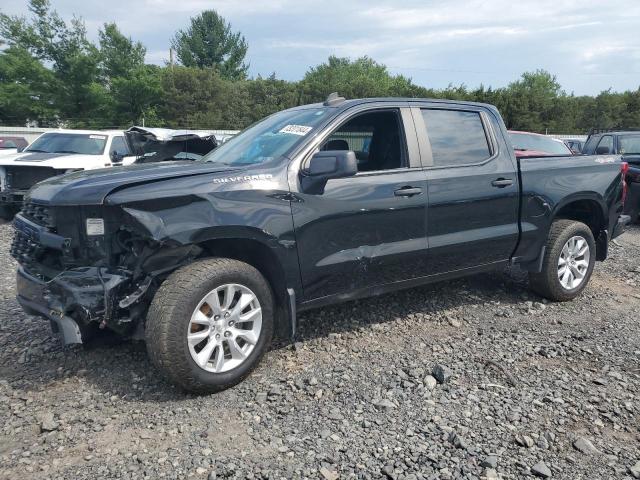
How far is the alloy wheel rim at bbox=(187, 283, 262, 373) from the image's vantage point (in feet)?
10.2

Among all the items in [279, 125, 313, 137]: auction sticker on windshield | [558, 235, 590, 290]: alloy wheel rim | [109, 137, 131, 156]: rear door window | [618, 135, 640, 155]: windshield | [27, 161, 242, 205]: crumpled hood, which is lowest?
[558, 235, 590, 290]: alloy wheel rim

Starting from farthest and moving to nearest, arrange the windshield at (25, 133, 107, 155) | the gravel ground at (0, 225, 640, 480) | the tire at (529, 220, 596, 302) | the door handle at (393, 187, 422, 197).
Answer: the windshield at (25, 133, 107, 155)
the tire at (529, 220, 596, 302)
the door handle at (393, 187, 422, 197)
the gravel ground at (0, 225, 640, 480)

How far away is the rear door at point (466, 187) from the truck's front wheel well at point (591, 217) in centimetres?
109

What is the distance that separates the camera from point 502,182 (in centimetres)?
442

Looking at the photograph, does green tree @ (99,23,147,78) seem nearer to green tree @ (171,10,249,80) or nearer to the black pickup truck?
green tree @ (171,10,249,80)

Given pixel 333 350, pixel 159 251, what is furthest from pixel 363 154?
pixel 159 251

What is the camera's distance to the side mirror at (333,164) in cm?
326

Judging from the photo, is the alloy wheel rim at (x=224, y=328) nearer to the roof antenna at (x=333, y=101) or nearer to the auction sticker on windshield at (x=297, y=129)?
the auction sticker on windshield at (x=297, y=129)

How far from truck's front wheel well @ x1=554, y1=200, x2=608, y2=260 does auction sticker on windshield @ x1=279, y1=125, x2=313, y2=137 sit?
2.96 m

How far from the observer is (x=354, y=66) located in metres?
77.4

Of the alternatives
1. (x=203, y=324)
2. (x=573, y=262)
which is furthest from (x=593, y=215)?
(x=203, y=324)

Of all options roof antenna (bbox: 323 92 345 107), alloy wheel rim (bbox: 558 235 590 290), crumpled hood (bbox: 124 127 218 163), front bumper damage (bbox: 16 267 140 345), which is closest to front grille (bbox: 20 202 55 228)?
front bumper damage (bbox: 16 267 140 345)

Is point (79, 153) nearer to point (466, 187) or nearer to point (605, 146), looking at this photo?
point (466, 187)

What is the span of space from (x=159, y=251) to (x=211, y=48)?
59.7 metres
